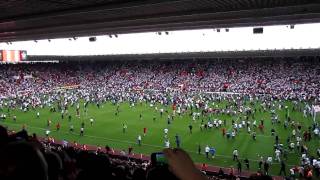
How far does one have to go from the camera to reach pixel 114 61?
83.6 m

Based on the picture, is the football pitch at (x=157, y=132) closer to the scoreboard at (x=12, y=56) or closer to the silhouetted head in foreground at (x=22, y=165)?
the silhouetted head in foreground at (x=22, y=165)

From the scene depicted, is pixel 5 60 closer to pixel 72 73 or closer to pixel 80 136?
pixel 72 73

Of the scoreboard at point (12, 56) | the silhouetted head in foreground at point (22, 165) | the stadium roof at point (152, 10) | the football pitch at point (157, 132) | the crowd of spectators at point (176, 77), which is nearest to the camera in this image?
the silhouetted head in foreground at point (22, 165)

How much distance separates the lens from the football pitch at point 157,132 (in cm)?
2569

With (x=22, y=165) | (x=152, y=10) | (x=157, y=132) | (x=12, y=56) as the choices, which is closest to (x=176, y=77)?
(x=157, y=132)

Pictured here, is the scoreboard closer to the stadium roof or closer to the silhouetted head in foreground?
the stadium roof

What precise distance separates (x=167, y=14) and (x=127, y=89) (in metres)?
43.3

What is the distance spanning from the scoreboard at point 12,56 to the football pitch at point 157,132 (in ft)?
133

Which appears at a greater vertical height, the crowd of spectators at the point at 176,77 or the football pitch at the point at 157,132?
the crowd of spectators at the point at 176,77

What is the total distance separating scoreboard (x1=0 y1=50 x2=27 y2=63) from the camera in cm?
8093

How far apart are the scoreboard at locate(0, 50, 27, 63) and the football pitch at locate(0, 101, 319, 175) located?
40.6 metres

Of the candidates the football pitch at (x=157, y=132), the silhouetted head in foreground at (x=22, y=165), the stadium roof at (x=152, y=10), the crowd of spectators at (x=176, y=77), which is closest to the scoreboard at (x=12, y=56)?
the crowd of spectators at (x=176, y=77)

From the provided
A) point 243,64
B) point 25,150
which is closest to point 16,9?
point 25,150

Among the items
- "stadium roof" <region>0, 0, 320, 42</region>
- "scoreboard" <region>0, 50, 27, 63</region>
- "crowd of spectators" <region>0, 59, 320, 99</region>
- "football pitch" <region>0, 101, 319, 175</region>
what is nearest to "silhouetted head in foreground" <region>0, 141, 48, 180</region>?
"stadium roof" <region>0, 0, 320, 42</region>
